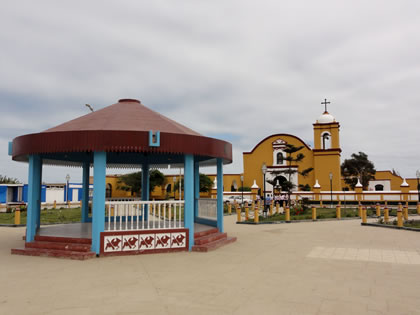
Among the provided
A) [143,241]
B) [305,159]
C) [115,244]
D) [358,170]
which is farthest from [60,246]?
[358,170]

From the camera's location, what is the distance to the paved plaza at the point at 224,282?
200 inches

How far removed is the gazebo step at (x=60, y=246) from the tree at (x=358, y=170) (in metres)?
51.2

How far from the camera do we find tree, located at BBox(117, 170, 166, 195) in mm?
45381

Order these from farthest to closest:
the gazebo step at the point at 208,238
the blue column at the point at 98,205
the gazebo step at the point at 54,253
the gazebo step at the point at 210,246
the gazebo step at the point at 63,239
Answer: the gazebo step at the point at 208,238 < the gazebo step at the point at 210,246 < the gazebo step at the point at 63,239 < the blue column at the point at 98,205 < the gazebo step at the point at 54,253

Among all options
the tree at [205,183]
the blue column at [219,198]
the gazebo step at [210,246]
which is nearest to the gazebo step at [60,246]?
the gazebo step at [210,246]

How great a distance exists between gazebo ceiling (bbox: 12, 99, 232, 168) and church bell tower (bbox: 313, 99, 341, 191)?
34.4m

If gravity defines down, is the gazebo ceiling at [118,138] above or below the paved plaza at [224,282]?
above

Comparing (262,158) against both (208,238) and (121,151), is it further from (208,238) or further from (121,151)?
(121,151)

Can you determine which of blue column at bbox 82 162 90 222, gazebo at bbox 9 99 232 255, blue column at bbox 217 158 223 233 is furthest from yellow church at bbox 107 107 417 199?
gazebo at bbox 9 99 232 255

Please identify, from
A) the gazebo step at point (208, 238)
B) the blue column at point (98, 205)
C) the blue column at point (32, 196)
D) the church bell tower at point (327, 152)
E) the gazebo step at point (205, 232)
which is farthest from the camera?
the church bell tower at point (327, 152)

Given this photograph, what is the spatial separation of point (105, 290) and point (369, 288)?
4.46 metres

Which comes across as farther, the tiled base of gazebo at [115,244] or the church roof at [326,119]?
the church roof at [326,119]

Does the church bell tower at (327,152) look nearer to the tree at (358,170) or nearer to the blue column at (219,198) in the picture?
the tree at (358,170)

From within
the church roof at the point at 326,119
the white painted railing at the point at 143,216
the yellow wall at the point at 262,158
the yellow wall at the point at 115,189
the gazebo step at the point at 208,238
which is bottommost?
the gazebo step at the point at 208,238
